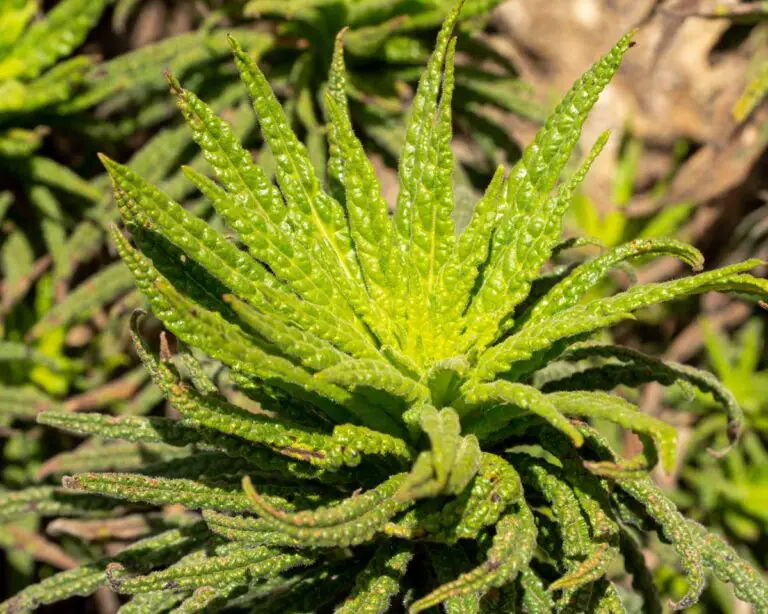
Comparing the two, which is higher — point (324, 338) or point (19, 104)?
point (19, 104)

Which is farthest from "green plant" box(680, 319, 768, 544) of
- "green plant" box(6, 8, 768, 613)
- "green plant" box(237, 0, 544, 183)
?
"green plant" box(6, 8, 768, 613)

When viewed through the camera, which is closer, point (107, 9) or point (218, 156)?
point (218, 156)

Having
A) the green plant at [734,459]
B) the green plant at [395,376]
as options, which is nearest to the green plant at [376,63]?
the green plant at [395,376]

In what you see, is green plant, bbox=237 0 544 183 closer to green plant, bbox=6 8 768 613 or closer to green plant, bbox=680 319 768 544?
green plant, bbox=6 8 768 613

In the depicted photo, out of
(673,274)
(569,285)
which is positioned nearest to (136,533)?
(569,285)

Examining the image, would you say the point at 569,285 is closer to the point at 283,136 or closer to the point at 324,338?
the point at 324,338

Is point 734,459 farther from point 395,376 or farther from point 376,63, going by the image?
point 395,376

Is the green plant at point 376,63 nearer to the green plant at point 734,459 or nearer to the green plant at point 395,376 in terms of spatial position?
the green plant at point 395,376

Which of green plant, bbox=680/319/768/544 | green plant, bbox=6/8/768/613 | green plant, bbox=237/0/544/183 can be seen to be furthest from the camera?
green plant, bbox=680/319/768/544
